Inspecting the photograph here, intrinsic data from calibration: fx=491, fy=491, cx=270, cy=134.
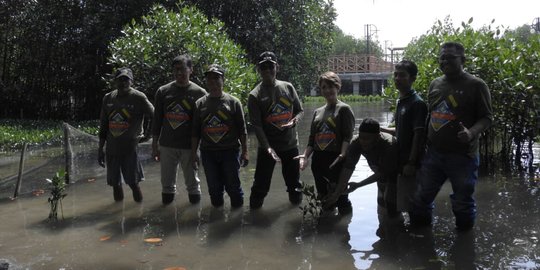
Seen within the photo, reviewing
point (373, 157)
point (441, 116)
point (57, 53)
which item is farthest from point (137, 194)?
point (57, 53)

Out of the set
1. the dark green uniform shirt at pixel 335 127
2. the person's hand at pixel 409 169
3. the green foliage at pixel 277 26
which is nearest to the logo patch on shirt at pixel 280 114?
the dark green uniform shirt at pixel 335 127

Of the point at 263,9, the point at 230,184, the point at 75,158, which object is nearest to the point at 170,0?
the point at 263,9

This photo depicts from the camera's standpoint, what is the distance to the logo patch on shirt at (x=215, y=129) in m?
5.56

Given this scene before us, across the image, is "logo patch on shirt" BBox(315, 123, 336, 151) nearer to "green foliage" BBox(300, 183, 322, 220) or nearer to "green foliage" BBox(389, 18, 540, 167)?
"green foliage" BBox(300, 183, 322, 220)

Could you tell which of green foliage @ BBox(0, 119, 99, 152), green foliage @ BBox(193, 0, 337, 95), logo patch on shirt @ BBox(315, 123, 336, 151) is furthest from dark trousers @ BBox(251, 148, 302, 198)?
green foliage @ BBox(193, 0, 337, 95)

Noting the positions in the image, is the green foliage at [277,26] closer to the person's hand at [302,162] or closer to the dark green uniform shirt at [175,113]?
the dark green uniform shirt at [175,113]

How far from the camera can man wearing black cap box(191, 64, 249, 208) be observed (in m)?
5.57

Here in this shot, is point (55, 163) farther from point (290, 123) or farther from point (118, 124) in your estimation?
point (290, 123)

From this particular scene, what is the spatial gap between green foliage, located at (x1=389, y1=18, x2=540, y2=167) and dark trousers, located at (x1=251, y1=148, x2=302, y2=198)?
3508 mm

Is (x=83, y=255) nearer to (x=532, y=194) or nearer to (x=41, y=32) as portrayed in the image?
(x=532, y=194)

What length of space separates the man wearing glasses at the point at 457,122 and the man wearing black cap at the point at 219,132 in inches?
84.2

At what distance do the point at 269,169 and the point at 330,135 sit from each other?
2.99ft

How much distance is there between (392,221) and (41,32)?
→ 16.6m

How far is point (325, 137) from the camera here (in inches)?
211
